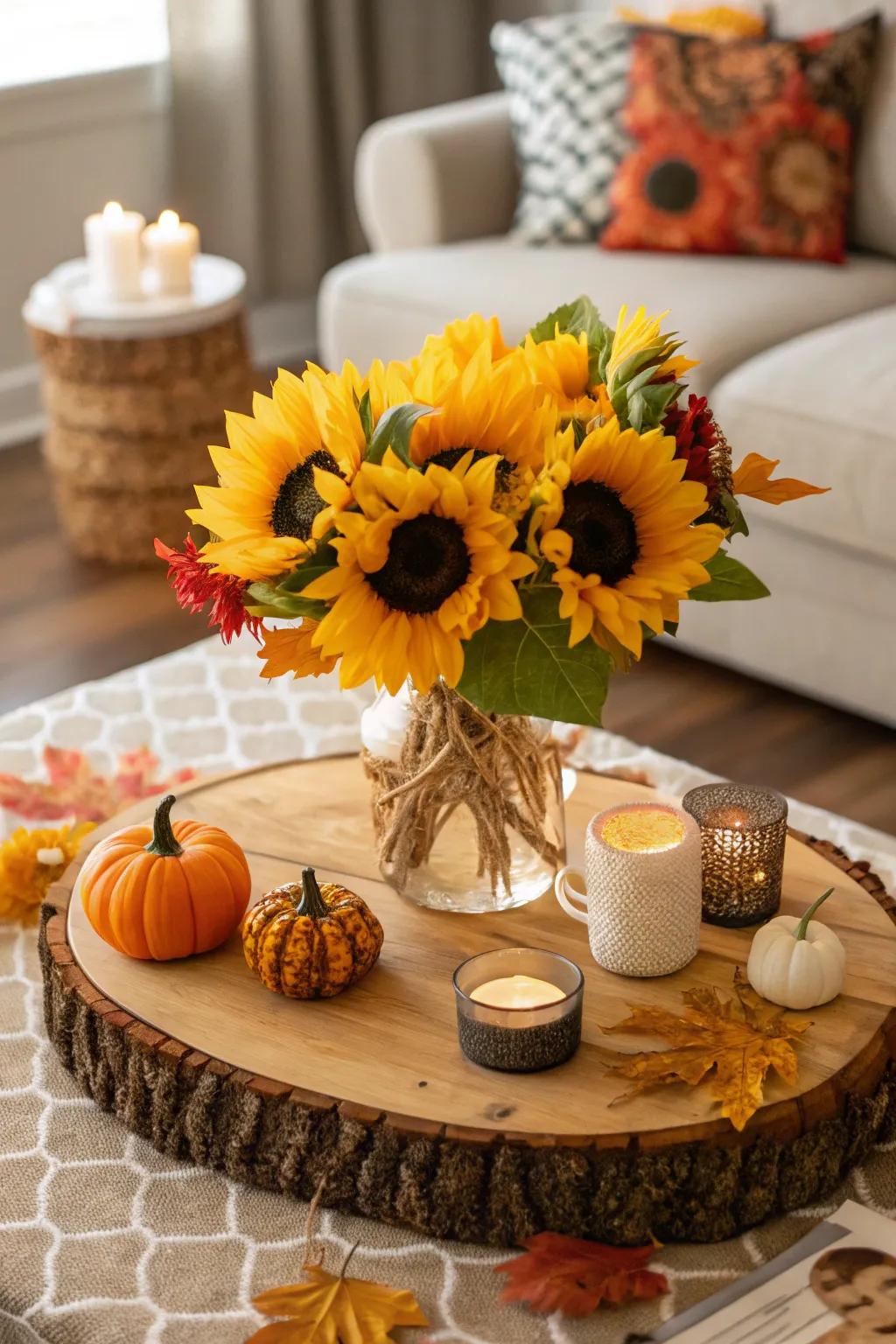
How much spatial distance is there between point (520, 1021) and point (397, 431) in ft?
1.51

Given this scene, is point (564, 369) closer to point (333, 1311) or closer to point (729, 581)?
point (729, 581)

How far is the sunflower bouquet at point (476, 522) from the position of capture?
118 centimetres

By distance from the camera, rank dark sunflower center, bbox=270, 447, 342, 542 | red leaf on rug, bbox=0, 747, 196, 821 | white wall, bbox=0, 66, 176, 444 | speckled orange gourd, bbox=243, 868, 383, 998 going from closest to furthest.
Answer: dark sunflower center, bbox=270, 447, 342, 542, speckled orange gourd, bbox=243, 868, 383, 998, red leaf on rug, bbox=0, 747, 196, 821, white wall, bbox=0, 66, 176, 444

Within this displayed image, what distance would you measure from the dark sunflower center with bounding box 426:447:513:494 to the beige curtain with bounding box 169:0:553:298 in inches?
110

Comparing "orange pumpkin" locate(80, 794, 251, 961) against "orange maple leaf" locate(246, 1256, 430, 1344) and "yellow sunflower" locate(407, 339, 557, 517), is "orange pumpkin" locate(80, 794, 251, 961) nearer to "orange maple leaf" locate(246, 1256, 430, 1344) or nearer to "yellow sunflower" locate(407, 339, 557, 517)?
"orange maple leaf" locate(246, 1256, 430, 1344)

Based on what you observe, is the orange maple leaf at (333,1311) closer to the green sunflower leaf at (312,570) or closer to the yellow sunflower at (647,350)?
A: the green sunflower leaf at (312,570)

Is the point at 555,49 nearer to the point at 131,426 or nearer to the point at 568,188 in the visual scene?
the point at 568,188

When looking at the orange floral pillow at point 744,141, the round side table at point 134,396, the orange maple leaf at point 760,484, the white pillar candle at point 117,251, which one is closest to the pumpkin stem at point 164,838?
the orange maple leaf at point 760,484

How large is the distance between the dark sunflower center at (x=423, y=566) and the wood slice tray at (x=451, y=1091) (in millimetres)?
379

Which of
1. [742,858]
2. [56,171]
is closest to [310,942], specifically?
[742,858]

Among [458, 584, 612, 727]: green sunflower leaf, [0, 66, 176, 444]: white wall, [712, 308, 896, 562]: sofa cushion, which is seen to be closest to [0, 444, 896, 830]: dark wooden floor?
[712, 308, 896, 562]: sofa cushion

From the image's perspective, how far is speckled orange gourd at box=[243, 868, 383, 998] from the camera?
1.38 metres

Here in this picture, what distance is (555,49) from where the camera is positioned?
3002mm

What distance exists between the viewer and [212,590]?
1.32m
